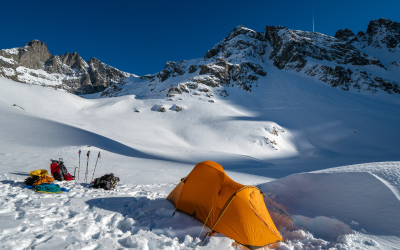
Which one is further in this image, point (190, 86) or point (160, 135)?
point (190, 86)

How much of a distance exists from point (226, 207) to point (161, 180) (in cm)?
616

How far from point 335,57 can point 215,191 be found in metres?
89.5

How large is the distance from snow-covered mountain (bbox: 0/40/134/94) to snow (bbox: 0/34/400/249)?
121m

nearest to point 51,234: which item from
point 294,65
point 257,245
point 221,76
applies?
point 257,245

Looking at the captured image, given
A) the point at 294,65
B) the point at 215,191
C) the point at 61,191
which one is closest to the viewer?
the point at 215,191

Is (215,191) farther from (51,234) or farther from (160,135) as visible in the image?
(160,135)

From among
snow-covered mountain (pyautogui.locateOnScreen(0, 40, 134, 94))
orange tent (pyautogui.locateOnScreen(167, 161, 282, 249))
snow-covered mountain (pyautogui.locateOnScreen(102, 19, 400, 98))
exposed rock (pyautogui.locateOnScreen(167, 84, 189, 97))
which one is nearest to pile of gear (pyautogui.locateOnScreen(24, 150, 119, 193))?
orange tent (pyautogui.locateOnScreen(167, 161, 282, 249))

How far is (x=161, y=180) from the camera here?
969 centimetres

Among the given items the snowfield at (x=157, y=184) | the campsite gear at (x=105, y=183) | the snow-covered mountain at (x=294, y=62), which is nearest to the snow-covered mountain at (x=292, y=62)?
the snow-covered mountain at (x=294, y=62)

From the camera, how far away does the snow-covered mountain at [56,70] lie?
13812 centimetres

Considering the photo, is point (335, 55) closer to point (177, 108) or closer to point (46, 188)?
point (177, 108)

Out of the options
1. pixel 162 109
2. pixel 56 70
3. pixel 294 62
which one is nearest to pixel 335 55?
pixel 294 62

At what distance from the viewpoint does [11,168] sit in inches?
286

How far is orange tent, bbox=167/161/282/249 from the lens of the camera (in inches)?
157
